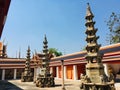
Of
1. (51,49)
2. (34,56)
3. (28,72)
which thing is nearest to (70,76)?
(28,72)

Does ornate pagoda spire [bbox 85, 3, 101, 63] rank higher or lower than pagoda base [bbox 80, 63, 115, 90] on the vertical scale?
higher

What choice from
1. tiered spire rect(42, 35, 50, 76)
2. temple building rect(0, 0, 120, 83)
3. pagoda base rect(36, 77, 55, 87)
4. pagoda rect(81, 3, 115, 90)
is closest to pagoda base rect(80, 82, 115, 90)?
pagoda rect(81, 3, 115, 90)

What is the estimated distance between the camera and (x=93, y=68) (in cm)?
1412

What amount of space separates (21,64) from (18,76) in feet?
12.7

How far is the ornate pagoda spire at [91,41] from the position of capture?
14.7 m

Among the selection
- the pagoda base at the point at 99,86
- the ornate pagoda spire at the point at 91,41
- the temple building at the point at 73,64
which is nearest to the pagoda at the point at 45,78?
the temple building at the point at 73,64

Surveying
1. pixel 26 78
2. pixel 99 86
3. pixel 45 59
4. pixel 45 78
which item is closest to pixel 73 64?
pixel 45 59

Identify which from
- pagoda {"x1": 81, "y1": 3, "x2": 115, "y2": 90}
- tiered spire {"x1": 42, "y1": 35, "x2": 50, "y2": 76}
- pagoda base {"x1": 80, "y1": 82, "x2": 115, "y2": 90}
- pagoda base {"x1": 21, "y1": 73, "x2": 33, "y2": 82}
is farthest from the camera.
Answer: pagoda base {"x1": 21, "y1": 73, "x2": 33, "y2": 82}

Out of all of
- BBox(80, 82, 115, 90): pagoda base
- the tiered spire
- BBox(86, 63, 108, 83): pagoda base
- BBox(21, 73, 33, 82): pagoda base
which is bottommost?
BBox(21, 73, 33, 82): pagoda base

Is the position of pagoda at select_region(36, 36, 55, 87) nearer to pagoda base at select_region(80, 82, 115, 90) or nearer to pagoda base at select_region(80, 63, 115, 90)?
pagoda base at select_region(80, 63, 115, 90)

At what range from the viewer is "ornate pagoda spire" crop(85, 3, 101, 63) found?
48.1 feet

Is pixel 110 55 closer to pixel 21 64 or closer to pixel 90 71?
pixel 90 71

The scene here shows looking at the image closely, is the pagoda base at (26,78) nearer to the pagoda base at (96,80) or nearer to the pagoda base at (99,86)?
the pagoda base at (96,80)

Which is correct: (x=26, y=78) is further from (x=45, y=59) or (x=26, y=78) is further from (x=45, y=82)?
(x=45, y=82)
